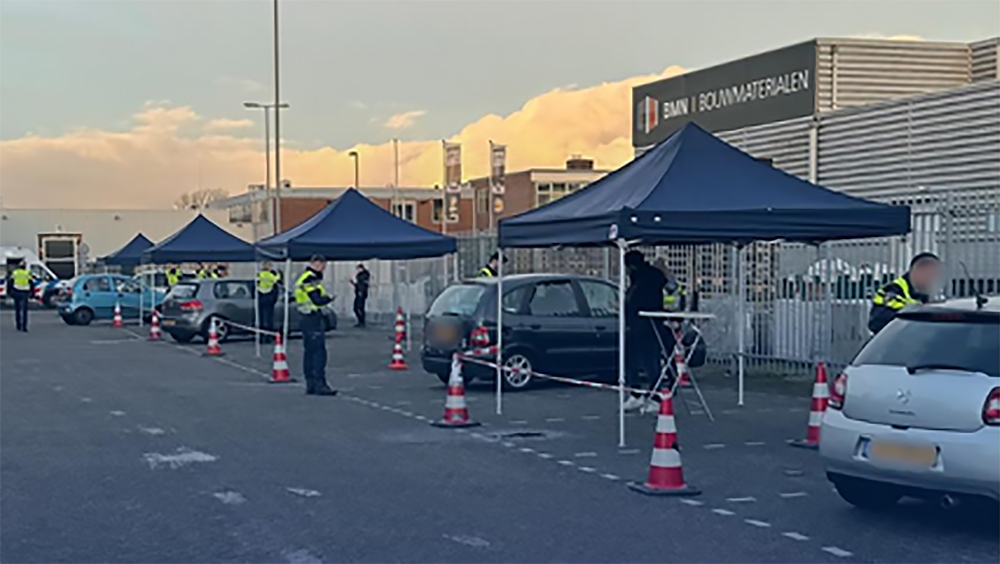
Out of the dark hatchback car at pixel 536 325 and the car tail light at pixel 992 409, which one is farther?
the dark hatchback car at pixel 536 325

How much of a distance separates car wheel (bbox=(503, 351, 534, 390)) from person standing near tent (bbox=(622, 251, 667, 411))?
2.23 meters

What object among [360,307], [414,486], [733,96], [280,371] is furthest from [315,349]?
[360,307]

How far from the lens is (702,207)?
37.5 ft

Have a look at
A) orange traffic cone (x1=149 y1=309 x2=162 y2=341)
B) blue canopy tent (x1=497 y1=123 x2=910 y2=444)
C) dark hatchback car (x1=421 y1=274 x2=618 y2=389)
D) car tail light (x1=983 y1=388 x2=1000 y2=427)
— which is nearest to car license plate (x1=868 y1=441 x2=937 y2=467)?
car tail light (x1=983 y1=388 x2=1000 y2=427)

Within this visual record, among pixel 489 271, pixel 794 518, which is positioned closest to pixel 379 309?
pixel 489 271

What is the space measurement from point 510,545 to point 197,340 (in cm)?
2206

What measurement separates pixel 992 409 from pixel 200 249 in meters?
24.5

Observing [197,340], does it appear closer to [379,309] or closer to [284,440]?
[379,309]

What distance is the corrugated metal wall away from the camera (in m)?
24.6

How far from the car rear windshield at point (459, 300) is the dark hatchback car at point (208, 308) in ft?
33.1

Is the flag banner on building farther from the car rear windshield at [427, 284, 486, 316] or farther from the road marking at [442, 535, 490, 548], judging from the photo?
the road marking at [442, 535, 490, 548]

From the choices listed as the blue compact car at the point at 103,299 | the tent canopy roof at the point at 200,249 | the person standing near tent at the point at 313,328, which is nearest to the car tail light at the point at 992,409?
the person standing near tent at the point at 313,328

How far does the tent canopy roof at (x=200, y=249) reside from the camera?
29547 mm

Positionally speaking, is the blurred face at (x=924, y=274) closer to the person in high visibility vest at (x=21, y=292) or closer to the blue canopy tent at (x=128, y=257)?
the person in high visibility vest at (x=21, y=292)
